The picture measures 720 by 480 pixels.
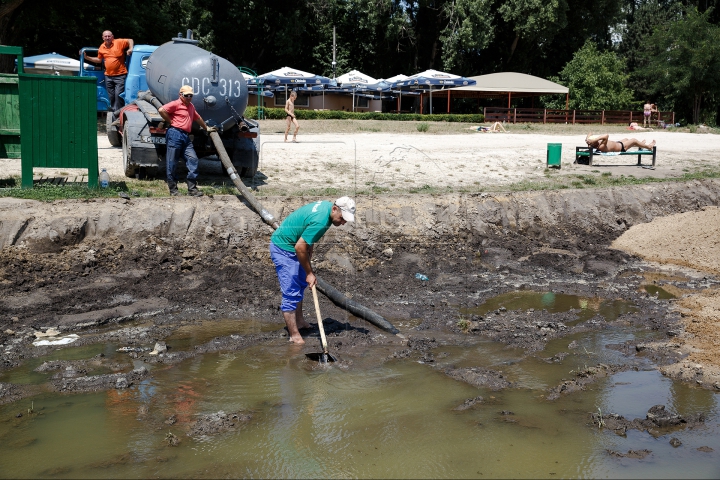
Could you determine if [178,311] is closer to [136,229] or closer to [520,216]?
[136,229]

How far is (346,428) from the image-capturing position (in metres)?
6.23

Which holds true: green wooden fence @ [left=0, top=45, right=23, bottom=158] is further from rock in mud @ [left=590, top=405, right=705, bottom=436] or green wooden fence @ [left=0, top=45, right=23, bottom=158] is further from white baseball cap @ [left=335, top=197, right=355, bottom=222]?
rock in mud @ [left=590, top=405, right=705, bottom=436]

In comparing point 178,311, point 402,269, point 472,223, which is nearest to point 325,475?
point 178,311

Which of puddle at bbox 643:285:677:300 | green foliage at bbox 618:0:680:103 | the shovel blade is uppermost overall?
green foliage at bbox 618:0:680:103

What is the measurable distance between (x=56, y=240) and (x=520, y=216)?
788 centimetres

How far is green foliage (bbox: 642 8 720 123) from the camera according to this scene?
1517 inches

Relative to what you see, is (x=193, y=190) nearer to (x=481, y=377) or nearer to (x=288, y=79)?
(x=481, y=377)

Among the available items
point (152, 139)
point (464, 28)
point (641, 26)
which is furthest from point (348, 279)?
point (641, 26)

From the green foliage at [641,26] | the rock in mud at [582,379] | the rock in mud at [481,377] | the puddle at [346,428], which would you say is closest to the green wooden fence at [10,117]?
the puddle at [346,428]

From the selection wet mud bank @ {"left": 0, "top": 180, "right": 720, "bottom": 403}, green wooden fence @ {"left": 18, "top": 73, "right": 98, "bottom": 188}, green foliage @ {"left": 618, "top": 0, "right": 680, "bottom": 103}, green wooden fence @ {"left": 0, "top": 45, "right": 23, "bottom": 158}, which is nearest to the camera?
wet mud bank @ {"left": 0, "top": 180, "right": 720, "bottom": 403}

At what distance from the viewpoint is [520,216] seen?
13.0 meters

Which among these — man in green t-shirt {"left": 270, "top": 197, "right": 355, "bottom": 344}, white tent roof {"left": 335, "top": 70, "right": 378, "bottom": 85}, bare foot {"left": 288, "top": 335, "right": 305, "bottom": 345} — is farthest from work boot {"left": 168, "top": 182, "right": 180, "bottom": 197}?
white tent roof {"left": 335, "top": 70, "right": 378, "bottom": 85}

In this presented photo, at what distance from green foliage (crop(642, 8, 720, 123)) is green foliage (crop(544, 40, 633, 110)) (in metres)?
1.99

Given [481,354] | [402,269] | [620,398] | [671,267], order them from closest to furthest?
[620,398], [481,354], [402,269], [671,267]
